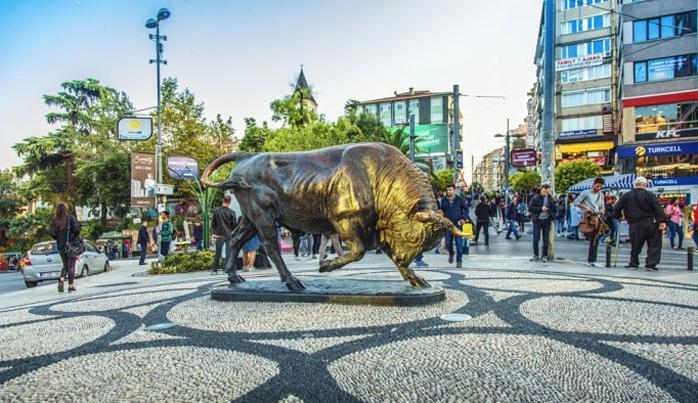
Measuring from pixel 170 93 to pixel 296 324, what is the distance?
120 feet

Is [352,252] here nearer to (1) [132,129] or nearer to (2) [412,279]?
(2) [412,279]

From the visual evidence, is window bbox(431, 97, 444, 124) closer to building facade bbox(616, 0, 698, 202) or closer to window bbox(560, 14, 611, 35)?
window bbox(560, 14, 611, 35)

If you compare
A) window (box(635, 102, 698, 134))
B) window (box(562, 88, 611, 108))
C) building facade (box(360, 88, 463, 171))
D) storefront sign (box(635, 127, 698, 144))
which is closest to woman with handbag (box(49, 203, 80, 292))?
storefront sign (box(635, 127, 698, 144))

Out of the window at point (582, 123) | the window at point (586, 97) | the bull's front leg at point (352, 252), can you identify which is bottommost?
the bull's front leg at point (352, 252)

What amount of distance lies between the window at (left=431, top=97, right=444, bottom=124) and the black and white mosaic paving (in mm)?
109508

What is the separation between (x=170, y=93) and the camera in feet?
121

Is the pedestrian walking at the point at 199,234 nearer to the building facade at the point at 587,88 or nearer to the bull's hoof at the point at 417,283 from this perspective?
the bull's hoof at the point at 417,283

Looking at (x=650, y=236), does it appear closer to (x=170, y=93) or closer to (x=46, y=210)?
(x=170, y=93)

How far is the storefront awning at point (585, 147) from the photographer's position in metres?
54.3

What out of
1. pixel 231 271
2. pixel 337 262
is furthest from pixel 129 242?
pixel 337 262

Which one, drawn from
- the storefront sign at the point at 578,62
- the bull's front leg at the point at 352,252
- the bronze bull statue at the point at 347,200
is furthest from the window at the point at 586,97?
A: the bull's front leg at the point at 352,252

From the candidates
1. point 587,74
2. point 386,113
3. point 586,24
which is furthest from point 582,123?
point 386,113

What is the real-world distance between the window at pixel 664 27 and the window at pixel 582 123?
19.0m

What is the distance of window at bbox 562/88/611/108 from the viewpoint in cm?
5412
